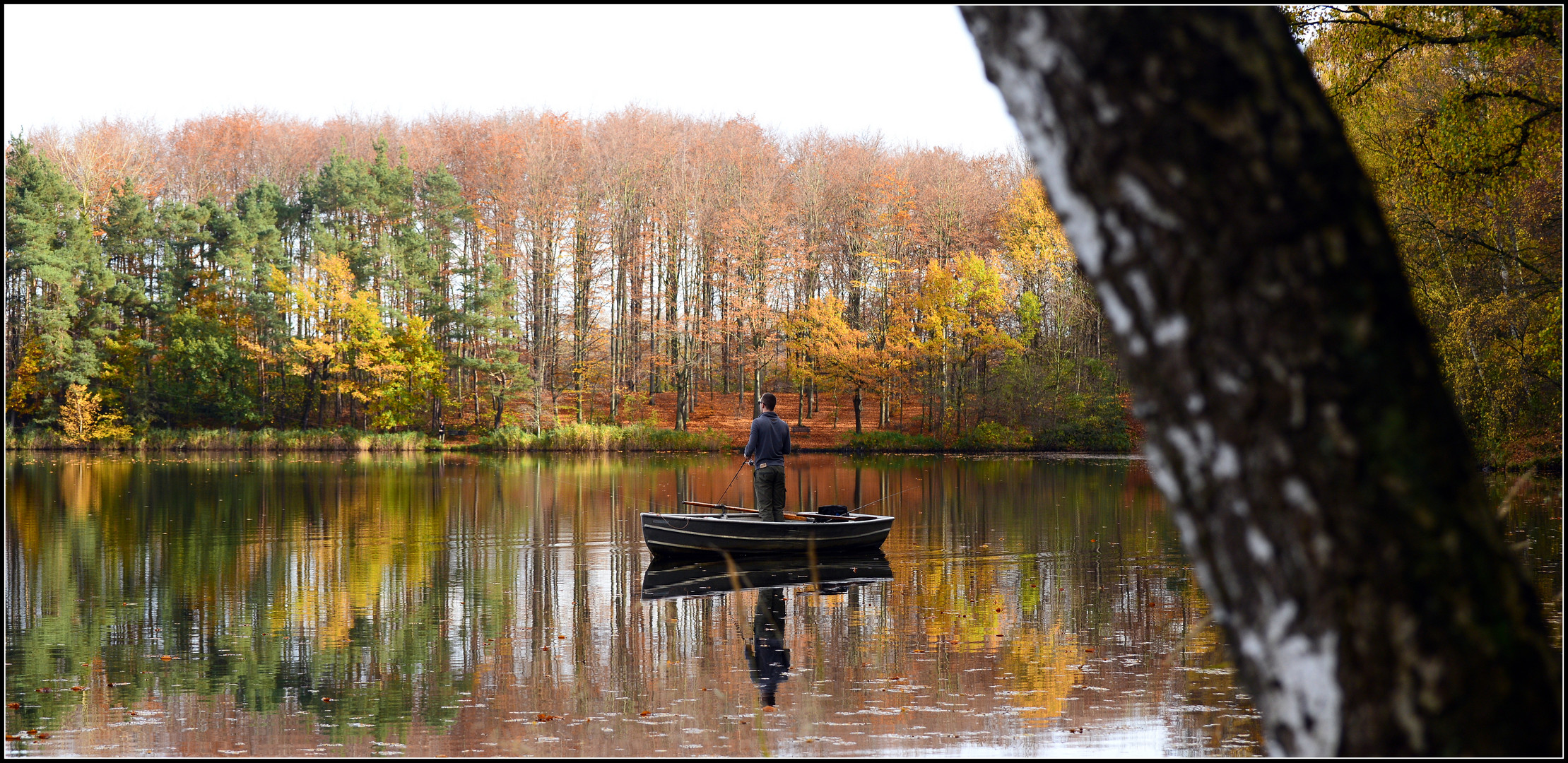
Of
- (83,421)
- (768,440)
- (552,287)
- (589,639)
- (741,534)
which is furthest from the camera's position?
(552,287)

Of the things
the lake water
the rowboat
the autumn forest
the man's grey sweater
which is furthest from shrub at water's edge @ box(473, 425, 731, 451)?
the man's grey sweater

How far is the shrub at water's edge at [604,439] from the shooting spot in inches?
1716

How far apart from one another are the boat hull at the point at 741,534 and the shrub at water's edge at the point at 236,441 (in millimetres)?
32164

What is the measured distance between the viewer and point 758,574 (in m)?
14.6

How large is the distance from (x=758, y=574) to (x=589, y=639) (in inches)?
183

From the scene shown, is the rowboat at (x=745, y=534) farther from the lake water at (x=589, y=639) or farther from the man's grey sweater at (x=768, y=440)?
the man's grey sweater at (x=768, y=440)

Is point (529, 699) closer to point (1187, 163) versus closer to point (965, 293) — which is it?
point (1187, 163)

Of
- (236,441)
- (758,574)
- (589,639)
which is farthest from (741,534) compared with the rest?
(236,441)

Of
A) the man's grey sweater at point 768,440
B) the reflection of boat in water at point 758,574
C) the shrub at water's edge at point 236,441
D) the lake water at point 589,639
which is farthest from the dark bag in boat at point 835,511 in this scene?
the shrub at water's edge at point 236,441

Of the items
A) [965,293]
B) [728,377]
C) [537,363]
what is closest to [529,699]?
[965,293]

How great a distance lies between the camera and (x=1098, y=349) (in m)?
46.7

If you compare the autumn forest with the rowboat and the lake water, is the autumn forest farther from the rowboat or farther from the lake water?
the rowboat

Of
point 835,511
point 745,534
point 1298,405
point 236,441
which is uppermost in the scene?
point 1298,405

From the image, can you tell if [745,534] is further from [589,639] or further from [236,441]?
[236,441]
